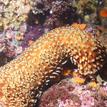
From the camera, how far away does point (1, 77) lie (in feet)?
19.6

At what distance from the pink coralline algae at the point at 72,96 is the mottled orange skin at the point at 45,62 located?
318 mm

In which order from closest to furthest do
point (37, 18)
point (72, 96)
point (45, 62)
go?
point (72, 96)
point (45, 62)
point (37, 18)

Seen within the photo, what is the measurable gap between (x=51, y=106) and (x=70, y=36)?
1.45m

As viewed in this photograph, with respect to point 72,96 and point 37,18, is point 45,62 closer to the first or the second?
point 72,96

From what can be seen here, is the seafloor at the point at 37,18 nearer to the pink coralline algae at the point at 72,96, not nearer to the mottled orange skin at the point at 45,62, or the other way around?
the mottled orange skin at the point at 45,62

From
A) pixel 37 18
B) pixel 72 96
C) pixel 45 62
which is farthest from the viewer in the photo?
pixel 37 18

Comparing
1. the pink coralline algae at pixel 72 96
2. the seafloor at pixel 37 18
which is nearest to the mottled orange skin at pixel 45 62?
the pink coralline algae at pixel 72 96

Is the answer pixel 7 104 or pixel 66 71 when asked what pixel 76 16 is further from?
pixel 7 104

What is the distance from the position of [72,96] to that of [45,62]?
2.97ft

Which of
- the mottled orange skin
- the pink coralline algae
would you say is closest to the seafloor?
the mottled orange skin

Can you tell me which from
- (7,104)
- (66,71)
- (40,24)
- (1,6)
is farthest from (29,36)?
(7,104)

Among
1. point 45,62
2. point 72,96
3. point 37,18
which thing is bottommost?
point 72,96

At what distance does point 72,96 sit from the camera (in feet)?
18.1

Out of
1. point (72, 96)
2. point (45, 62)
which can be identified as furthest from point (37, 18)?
point (72, 96)
